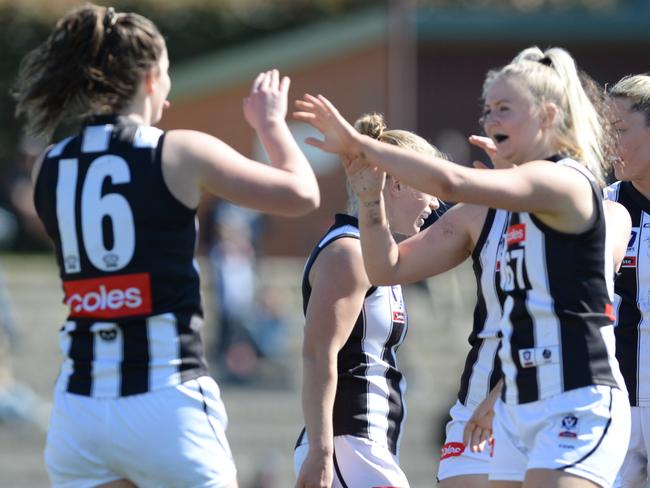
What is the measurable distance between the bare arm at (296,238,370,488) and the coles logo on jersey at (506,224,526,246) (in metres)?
0.54

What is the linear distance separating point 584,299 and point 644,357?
1061 mm

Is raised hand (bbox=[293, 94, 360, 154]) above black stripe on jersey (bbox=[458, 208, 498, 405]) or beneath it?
above

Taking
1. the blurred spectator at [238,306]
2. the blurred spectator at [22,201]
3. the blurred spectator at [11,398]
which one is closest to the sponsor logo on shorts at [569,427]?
the blurred spectator at [22,201]

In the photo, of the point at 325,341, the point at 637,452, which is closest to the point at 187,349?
the point at 325,341

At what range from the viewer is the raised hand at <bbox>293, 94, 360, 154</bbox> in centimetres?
331

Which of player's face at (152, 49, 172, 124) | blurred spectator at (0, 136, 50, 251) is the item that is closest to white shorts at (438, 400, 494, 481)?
player's face at (152, 49, 172, 124)

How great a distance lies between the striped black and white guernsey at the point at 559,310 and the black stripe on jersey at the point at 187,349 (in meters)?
0.91

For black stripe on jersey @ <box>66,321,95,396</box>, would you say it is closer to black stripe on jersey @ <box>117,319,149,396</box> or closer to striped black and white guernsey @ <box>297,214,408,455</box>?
black stripe on jersey @ <box>117,319,149,396</box>

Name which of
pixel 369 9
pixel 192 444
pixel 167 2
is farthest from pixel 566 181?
pixel 167 2

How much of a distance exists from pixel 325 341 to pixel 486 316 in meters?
0.55

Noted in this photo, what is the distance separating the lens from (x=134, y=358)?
3.27 metres

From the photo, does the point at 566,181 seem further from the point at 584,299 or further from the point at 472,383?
the point at 472,383

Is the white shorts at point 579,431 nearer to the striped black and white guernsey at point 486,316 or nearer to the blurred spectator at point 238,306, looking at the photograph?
the striped black and white guernsey at point 486,316

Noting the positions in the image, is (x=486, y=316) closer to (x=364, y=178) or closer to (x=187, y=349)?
(x=364, y=178)
